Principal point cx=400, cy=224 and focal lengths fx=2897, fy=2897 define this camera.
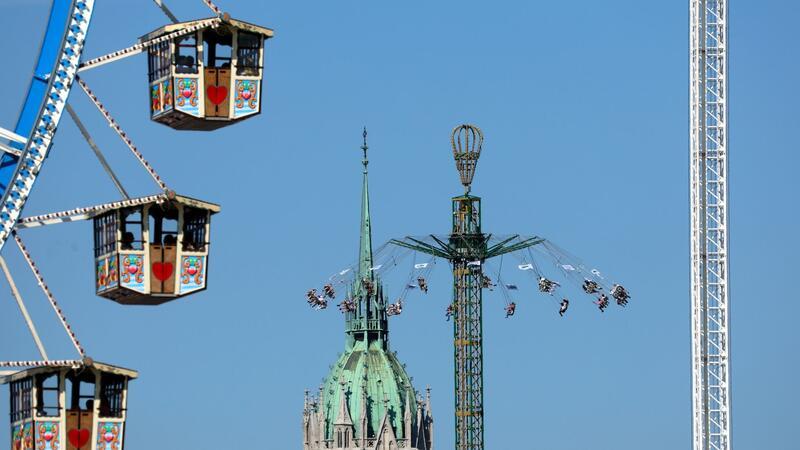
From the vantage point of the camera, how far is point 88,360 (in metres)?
58.8

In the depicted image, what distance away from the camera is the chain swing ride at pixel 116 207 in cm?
5816

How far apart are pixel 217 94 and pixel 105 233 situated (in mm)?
4686

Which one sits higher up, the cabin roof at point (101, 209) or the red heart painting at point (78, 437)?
the cabin roof at point (101, 209)

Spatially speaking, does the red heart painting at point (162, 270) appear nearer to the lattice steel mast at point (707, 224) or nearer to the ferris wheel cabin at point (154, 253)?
the ferris wheel cabin at point (154, 253)

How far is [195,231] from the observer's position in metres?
63.1

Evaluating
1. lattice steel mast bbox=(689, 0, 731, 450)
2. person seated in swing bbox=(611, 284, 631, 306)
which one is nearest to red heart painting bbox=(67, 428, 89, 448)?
lattice steel mast bbox=(689, 0, 731, 450)

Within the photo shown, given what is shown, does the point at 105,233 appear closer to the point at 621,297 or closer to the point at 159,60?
the point at 159,60

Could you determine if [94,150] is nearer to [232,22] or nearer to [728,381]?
[232,22]

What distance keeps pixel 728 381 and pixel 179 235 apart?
78.7 meters

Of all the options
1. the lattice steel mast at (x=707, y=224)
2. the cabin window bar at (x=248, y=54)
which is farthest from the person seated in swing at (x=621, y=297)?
the cabin window bar at (x=248, y=54)

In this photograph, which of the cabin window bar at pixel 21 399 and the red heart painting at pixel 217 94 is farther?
the red heart painting at pixel 217 94

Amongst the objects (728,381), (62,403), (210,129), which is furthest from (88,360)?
(728,381)

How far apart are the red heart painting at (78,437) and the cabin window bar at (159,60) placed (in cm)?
861

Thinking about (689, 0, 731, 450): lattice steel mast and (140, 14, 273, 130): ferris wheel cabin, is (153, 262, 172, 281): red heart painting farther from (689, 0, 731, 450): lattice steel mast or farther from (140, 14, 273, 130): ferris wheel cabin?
(689, 0, 731, 450): lattice steel mast
